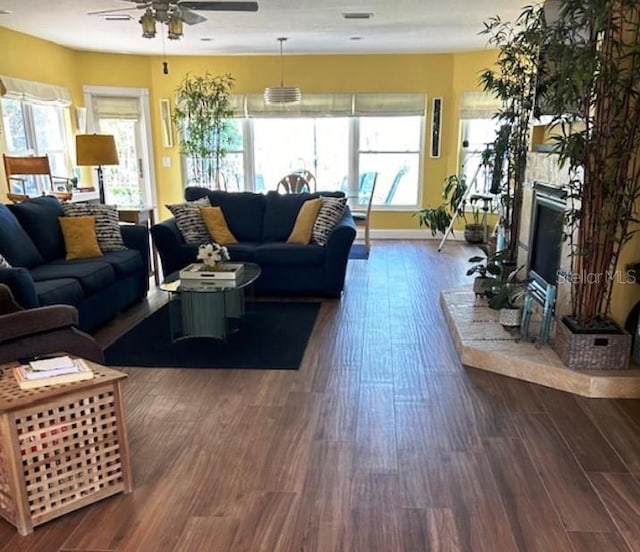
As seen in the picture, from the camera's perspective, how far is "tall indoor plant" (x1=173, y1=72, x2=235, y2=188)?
7.65 meters

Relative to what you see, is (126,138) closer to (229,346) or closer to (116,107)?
(116,107)

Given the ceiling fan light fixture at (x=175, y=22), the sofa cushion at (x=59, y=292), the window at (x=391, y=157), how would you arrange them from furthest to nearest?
the window at (x=391, y=157) < the ceiling fan light fixture at (x=175, y=22) < the sofa cushion at (x=59, y=292)

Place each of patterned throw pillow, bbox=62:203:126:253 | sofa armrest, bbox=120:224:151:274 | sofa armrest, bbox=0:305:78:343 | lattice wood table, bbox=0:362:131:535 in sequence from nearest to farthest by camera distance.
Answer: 1. lattice wood table, bbox=0:362:131:535
2. sofa armrest, bbox=0:305:78:343
3. patterned throw pillow, bbox=62:203:126:253
4. sofa armrest, bbox=120:224:151:274

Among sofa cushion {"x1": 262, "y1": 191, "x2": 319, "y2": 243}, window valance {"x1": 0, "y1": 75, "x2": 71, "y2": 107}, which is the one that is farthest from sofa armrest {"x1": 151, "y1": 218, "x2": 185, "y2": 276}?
window valance {"x1": 0, "y1": 75, "x2": 71, "y2": 107}

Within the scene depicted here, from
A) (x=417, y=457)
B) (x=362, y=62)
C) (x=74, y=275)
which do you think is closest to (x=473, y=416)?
(x=417, y=457)

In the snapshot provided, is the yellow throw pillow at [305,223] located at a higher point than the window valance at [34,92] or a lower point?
lower

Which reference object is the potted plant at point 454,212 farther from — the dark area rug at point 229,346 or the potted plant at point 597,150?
the potted plant at point 597,150

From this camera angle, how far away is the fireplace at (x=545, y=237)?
3777 mm

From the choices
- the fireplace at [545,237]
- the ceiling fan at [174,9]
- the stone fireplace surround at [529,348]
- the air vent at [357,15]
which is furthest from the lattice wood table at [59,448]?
the air vent at [357,15]

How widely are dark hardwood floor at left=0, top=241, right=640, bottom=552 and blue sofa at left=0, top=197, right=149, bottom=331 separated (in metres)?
0.78

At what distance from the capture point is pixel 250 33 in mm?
6184

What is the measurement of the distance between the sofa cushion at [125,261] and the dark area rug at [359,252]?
2.71 metres

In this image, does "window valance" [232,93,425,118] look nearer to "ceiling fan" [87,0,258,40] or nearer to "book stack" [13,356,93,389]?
"ceiling fan" [87,0,258,40]

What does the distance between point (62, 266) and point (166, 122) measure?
4512 millimetres
